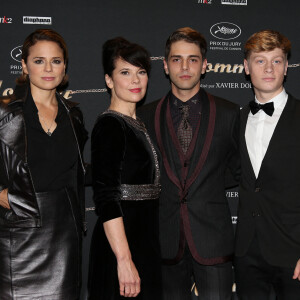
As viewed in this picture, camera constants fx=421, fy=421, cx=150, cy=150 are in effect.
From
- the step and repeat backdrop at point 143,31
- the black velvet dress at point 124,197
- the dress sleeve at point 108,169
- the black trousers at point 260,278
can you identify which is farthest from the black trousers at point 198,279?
the step and repeat backdrop at point 143,31

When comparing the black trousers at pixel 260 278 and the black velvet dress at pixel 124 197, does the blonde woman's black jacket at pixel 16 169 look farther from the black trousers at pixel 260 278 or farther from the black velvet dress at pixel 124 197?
the black trousers at pixel 260 278

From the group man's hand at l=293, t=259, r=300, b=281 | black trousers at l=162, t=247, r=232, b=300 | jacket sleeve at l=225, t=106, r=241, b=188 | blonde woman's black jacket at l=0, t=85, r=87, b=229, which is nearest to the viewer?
blonde woman's black jacket at l=0, t=85, r=87, b=229

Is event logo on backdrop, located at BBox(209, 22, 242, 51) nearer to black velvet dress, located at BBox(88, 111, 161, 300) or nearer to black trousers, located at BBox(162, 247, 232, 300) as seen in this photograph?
black velvet dress, located at BBox(88, 111, 161, 300)

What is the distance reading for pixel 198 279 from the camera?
261cm

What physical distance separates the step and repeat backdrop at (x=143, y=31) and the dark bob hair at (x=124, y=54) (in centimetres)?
113

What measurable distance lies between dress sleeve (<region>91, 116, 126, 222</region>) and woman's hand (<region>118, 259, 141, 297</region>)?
25cm

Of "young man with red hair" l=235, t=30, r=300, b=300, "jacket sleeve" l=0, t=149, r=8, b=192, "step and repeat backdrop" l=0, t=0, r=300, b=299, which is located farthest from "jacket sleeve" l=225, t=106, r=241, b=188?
A: "jacket sleeve" l=0, t=149, r=8, b=192

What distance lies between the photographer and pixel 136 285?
7.21ft

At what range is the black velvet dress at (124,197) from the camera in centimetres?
218

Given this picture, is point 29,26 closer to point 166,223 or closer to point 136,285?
point 166,223

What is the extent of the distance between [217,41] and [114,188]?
6.49 ft

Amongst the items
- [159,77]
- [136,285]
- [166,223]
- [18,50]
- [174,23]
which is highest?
[174,23]

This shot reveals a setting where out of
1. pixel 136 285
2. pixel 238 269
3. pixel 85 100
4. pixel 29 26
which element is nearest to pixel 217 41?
pixel 85 100

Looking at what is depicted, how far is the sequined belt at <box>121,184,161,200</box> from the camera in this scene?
7.36 feet
